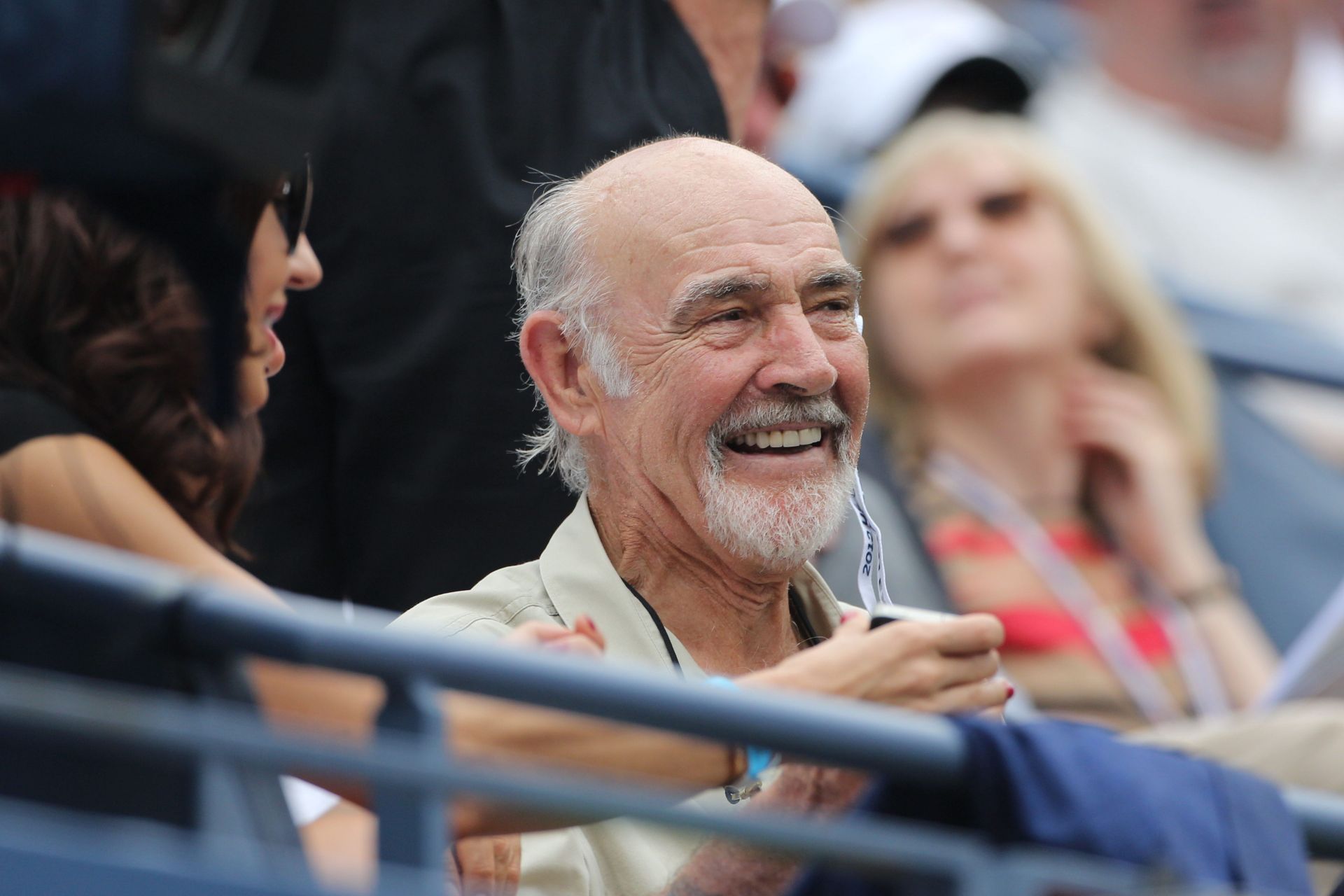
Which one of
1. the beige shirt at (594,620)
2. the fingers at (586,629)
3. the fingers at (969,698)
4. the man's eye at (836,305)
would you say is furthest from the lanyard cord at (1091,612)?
the fingers at (586,629)

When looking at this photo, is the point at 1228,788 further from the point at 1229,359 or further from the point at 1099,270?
the point at 1229,359

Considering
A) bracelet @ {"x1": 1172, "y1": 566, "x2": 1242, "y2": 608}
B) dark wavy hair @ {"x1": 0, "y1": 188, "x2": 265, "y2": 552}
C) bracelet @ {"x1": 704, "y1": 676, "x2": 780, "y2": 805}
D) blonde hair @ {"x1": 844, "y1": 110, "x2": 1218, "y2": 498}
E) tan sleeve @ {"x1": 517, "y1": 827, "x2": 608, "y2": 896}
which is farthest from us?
bracelet @ {"x1": 1172, "y1": 566, "x2": 1242, "y2": 608}

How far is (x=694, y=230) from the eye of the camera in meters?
2.74

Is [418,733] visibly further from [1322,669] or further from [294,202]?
[1322,669]

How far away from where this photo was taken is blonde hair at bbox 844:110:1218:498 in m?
4.67

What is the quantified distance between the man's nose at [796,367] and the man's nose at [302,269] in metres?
0.70

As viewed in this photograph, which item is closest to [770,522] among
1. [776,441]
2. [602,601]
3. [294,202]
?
[776,441]

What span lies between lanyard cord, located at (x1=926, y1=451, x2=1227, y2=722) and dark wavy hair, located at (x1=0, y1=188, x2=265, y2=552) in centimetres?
234

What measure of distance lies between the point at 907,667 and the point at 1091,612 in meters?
2.35

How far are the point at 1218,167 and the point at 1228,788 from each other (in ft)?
17.6

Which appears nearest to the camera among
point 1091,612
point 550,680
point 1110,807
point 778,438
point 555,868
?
point 550,680

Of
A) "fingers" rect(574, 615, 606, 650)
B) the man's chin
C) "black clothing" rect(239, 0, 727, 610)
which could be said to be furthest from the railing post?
"black clothing" rect(239, 0, 727, 610)

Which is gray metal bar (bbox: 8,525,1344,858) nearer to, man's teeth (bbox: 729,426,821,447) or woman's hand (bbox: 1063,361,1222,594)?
man's teeth (bbox: 729,426,821,447)

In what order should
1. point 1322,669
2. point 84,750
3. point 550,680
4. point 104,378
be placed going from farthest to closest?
1. point 1322,669
2. point 104,378
3. point 84,750
4. point 550,680
